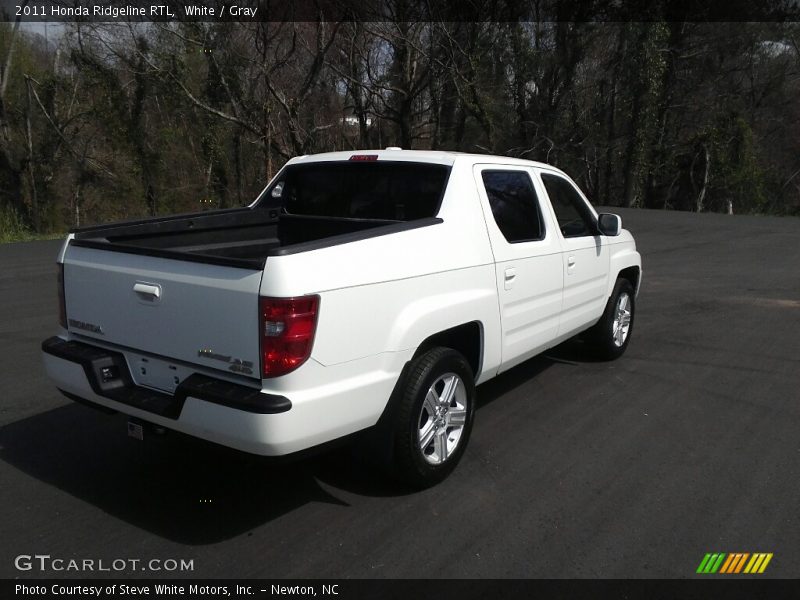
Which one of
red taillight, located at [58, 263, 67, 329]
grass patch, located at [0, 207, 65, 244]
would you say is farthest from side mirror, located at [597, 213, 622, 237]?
grass patch, located at [0, 207, 65, 244]

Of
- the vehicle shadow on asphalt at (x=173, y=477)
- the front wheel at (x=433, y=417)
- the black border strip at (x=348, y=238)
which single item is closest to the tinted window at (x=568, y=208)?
the black border strip at (x=348, y=238)

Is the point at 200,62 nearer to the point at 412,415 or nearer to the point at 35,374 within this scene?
the point at 35,374

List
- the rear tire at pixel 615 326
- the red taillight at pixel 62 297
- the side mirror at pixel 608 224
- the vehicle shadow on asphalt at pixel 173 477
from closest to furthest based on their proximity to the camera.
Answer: the vehicle shadow on asphalt at pixel 173 477 < the red taillight at pixel 62 297 < the side mirror at pixel 608 224 < the rear tire at pixel 615 326

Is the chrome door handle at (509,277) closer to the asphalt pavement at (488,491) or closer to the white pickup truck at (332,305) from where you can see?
the white pickup truck at (332,305)

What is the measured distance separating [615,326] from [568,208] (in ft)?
4.61

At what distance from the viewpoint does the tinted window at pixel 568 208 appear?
542 cm

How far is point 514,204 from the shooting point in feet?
16.1

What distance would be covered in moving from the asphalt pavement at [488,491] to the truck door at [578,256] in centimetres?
63

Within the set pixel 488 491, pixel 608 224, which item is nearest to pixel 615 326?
pixel 608 224

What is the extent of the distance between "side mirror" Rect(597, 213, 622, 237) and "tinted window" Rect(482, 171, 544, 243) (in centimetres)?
95

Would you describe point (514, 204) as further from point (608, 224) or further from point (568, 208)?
point (608, 224)

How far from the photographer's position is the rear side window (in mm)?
4535
